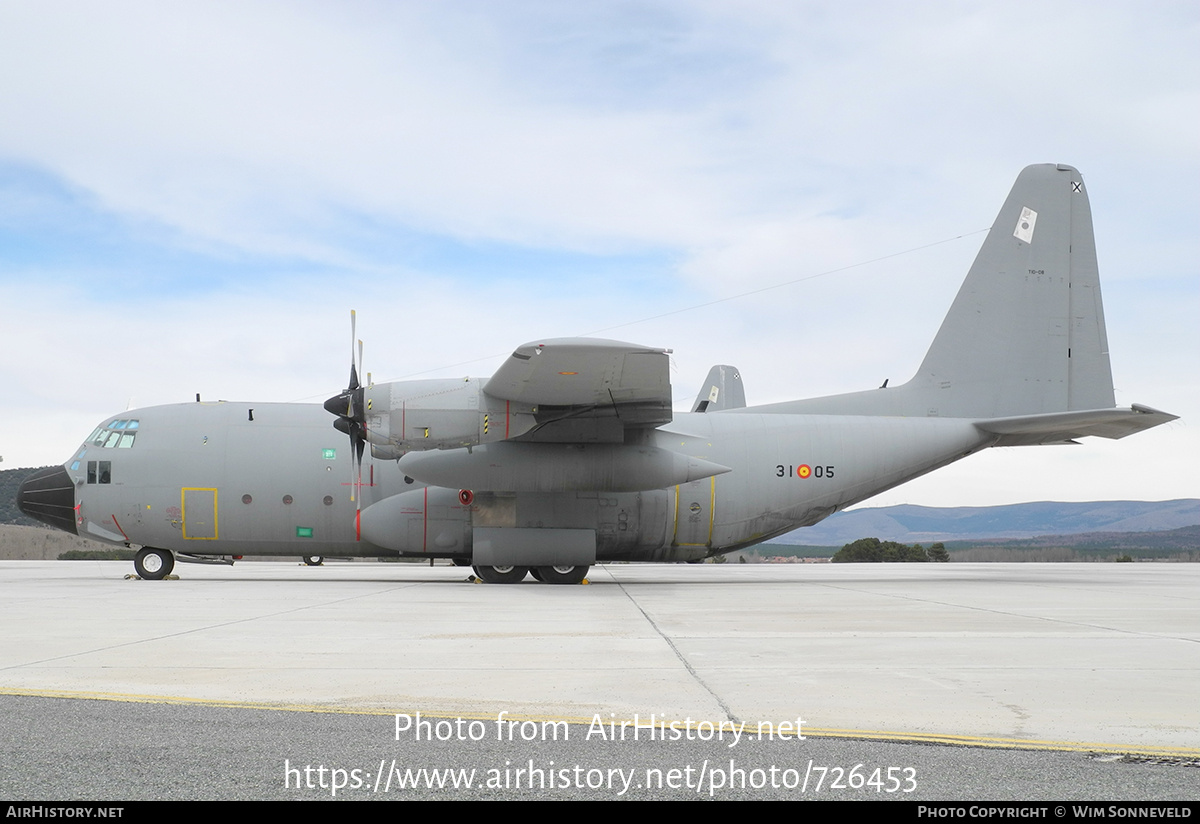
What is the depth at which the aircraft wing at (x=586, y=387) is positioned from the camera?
1566cm

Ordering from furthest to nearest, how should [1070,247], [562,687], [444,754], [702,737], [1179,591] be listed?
1. [1070,247]
2. [1179,591]
3. [562,687]
4. [702,737]
5. [444,754]

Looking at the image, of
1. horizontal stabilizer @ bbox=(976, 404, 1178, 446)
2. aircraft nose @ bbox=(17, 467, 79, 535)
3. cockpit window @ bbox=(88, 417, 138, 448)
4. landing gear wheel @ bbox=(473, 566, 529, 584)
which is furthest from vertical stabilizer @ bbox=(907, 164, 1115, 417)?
aircraft nose @ bbox=(17, 467, 79, 535)

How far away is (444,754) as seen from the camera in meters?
4.49

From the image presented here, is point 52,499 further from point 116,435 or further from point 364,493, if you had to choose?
point 364,493

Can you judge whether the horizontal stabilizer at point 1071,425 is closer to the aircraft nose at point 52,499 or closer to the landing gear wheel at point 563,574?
the landing gear wheel at point 563,574

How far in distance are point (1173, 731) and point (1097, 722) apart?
36 cm

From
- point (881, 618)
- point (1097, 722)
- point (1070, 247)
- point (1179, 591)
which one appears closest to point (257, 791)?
point (1097, 722)

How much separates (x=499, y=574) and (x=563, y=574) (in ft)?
4.53

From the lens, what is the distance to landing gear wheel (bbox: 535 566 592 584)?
19828mm

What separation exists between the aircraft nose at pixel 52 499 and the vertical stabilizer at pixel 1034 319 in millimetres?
19127

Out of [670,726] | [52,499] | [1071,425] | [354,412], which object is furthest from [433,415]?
[1071,425]

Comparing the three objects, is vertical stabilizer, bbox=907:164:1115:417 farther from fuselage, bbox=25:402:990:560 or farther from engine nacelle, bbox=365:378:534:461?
engine nacelle, bbox=365:378:534:461

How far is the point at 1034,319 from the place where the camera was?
21.8 meters

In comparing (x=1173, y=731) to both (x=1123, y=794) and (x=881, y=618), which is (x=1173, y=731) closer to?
(x=1123, y=794)
